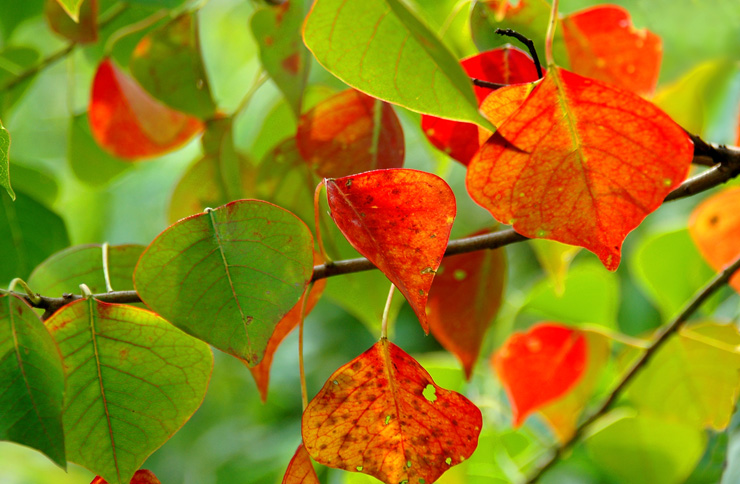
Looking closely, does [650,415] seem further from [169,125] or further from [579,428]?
[169,125]

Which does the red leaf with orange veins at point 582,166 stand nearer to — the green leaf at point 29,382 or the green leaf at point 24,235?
the green leaf at point 29,382

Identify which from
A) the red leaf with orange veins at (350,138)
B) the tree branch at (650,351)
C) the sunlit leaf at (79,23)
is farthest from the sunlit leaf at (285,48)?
the tree branch at (650,351)

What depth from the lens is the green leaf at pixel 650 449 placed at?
439 mm

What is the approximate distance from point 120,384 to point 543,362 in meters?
0.30

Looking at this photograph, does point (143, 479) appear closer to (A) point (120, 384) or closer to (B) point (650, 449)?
(A) point (120, 384)

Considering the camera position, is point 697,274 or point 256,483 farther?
point 256,483

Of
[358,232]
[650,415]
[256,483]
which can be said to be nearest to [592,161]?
[358,232]

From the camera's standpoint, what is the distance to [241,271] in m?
0.20

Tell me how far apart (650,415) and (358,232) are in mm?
297

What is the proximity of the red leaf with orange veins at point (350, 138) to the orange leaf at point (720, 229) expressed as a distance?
21 centimetres

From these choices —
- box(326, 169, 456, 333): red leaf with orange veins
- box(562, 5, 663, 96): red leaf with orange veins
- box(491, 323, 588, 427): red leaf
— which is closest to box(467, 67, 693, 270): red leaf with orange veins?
box(326, 169, 456, 333): red leaf with orange veins

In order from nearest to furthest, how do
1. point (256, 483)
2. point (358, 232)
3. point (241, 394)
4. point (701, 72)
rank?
point (358, 232), point (701, 72), point (256, 483), point (241, 394)

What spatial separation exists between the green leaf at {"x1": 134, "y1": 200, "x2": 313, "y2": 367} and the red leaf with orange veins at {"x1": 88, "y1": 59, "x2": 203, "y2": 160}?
196 millimetres

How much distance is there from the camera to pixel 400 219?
200 millimetres
